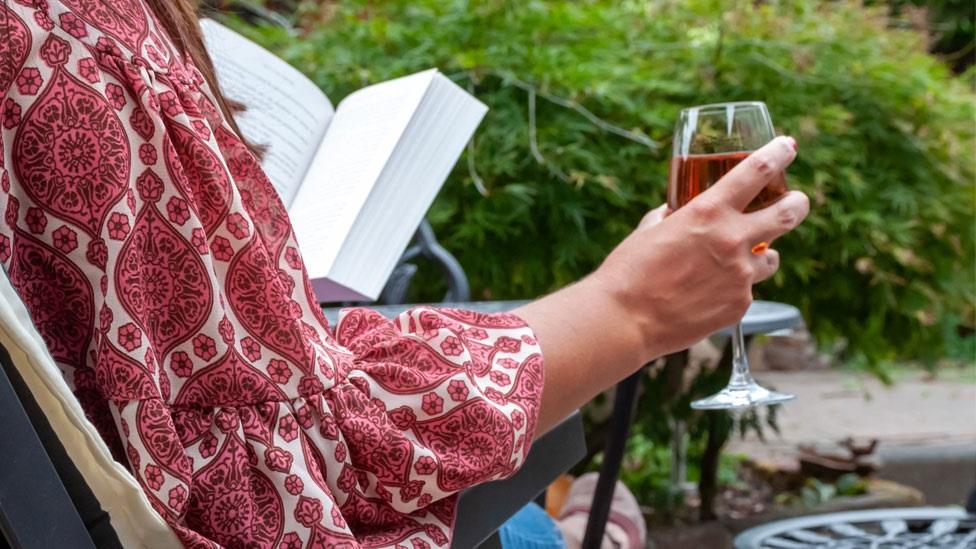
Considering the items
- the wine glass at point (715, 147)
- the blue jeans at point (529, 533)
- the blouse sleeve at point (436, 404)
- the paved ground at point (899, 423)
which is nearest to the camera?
the blouse sleeve at point (436, 404)

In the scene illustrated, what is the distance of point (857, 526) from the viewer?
72.0 inches

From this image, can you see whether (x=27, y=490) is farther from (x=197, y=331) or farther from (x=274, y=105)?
(x=274, y=105)

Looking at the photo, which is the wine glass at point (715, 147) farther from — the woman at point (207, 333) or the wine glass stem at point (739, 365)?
the woman at point (207, 333)

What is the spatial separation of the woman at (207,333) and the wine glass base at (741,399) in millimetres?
337

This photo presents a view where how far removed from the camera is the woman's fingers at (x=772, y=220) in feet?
3.33

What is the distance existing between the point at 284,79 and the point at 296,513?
2.71 feet

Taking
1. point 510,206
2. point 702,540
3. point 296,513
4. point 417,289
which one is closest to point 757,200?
point 296,513

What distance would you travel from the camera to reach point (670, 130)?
2.49 meters

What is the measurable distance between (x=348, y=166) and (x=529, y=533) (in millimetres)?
544

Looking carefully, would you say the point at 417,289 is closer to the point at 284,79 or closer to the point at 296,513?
the point at 284,79

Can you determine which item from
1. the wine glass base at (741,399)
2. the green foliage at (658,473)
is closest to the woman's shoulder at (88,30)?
the wine glass base at (741,399)

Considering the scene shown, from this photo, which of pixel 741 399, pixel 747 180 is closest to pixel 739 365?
pixel 741 399

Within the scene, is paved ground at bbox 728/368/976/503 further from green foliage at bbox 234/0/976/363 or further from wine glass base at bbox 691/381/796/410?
wine glass base at bbox 691/381/796/410

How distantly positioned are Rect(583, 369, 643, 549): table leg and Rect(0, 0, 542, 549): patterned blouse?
30.0 inches
